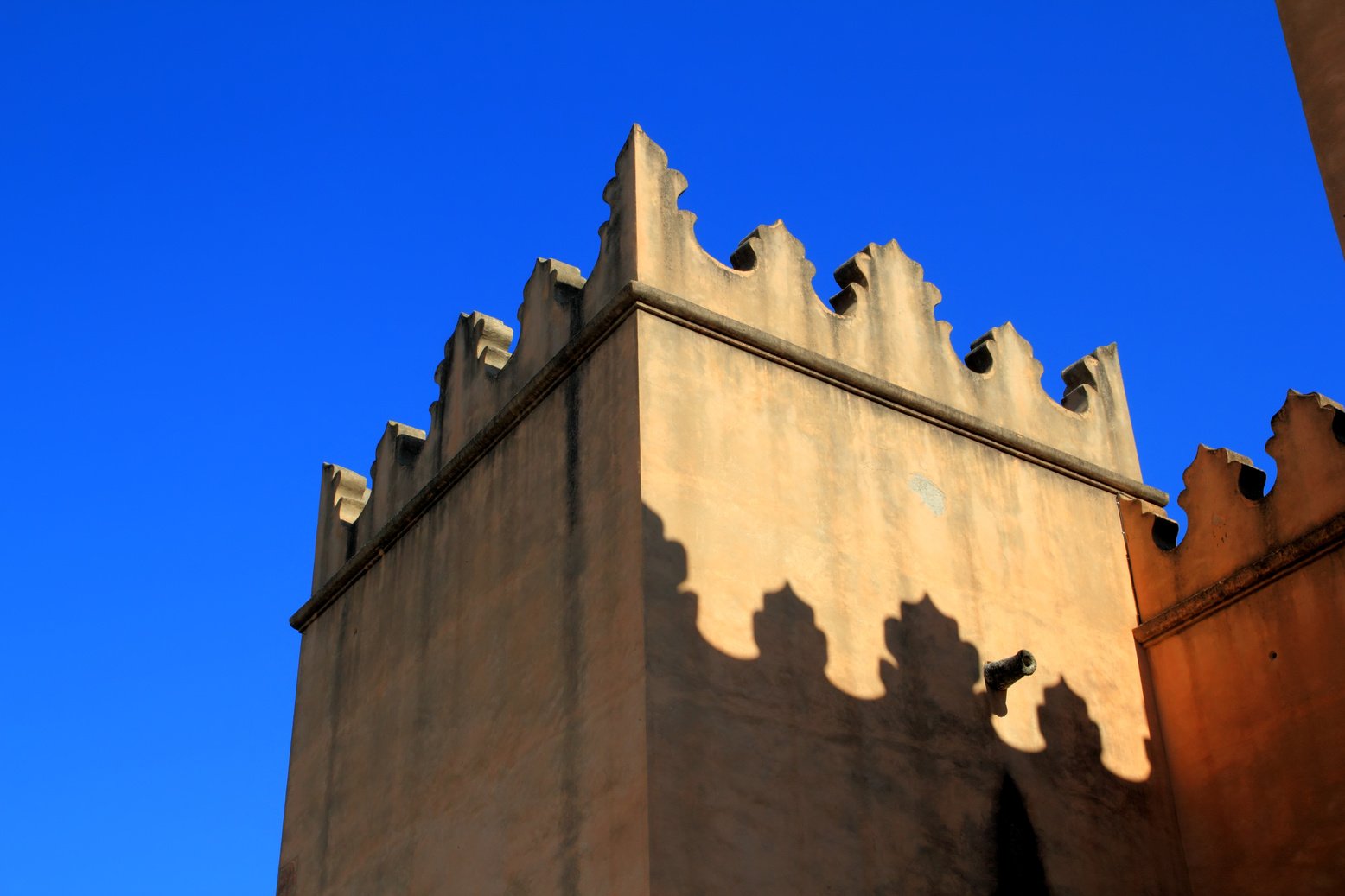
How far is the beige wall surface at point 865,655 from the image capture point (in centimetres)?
1070

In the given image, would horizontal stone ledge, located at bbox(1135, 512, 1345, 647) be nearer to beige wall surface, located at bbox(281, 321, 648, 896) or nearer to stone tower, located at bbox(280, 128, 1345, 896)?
stone tower, located at bbox(280, 128, 1345, 896)

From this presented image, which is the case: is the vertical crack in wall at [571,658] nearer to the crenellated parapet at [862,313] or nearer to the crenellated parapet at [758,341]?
the crenellated parapet at [758,341]

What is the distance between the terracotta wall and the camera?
11.8m

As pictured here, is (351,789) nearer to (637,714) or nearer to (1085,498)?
(637,714)

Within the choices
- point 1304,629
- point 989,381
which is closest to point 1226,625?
point 1304,629

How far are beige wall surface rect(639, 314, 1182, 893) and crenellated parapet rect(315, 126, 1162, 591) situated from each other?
0.75ft

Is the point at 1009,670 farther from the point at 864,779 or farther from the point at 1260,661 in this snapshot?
the point at 1260,661

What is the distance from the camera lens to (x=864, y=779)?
11.2m

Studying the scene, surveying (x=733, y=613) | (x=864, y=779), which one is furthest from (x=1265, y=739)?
(x=733, y=613)

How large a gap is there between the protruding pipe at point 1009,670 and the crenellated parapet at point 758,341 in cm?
198

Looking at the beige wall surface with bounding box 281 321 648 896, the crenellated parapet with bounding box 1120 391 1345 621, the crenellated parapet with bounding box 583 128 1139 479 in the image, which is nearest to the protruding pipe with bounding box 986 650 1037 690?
the crenellated parapet with bounding box 1120 391 1345 621

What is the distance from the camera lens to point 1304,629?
12.2m

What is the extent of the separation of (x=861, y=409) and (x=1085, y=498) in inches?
84.1

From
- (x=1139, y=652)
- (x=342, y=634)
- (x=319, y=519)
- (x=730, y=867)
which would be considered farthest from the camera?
(x=319, y=519)
